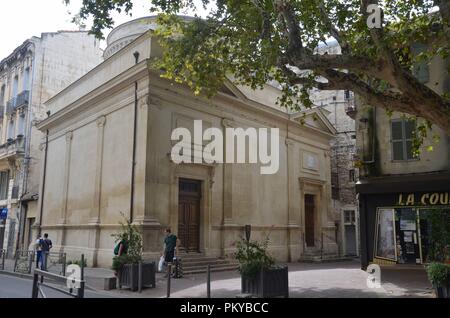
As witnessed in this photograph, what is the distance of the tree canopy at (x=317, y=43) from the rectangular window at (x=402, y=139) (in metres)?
1.98

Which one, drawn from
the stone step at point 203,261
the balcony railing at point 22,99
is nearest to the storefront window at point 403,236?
the stone step at point 203,261

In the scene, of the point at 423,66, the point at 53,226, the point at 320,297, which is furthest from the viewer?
the point at 53,226

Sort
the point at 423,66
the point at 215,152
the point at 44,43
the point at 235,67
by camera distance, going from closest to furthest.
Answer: the point at 235,67
the point at 423,66
the point at 215,152
the point at 44,43

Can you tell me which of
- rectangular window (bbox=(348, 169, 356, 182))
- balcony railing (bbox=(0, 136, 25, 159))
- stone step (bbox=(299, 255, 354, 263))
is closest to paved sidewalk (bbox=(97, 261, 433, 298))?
stone step (bbox=(299, 255, 354, 263))

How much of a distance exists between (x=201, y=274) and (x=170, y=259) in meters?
1.97

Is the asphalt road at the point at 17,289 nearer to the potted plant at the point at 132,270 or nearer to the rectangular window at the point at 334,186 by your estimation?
the potted plant at the point at 132,270

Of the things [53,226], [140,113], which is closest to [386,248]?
[140,113]

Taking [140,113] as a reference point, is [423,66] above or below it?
above

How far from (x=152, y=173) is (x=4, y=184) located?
1624 centimetres

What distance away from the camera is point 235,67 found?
529 inches

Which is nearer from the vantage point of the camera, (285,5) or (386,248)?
(285,5)

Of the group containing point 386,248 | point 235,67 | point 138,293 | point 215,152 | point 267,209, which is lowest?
point 138,293
